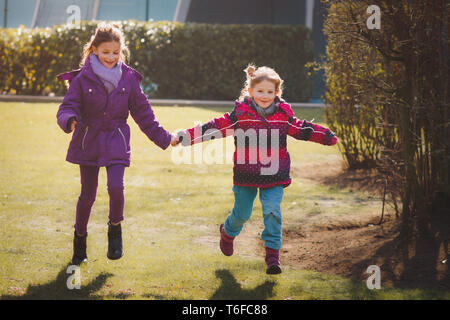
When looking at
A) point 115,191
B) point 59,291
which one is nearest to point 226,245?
point 115,191

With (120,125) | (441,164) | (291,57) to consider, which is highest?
(291,57)

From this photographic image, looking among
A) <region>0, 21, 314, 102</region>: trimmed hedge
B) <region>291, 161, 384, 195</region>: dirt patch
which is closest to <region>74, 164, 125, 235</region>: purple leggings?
<region>291, 161, 384, 195</region>: dirt patch

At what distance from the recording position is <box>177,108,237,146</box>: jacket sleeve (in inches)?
190

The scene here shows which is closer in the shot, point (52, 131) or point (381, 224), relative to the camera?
point (381, 224)

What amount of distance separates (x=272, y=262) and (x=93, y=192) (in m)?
1.39

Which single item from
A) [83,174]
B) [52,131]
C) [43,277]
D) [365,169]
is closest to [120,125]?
[83,174]

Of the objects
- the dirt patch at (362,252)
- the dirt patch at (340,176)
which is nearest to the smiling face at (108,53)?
the dirt patch at (362,252)

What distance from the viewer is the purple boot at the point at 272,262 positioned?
462 cm

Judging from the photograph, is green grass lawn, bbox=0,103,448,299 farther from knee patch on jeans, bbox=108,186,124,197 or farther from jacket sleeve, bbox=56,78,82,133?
jacket sleeve, bbox=56,78,82,133

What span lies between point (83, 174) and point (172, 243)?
125 cm

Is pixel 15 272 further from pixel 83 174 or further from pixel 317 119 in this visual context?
pixel 317 119

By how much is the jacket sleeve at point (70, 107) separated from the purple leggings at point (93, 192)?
0.42 m

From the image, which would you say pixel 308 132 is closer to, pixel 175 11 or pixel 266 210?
pixel 266 210
